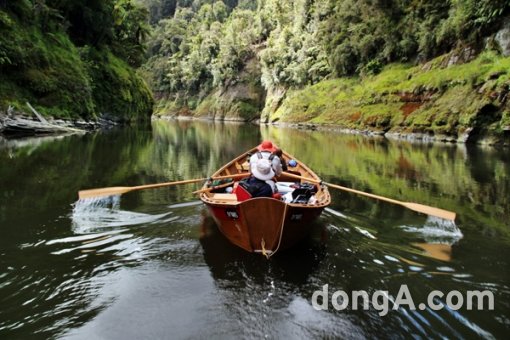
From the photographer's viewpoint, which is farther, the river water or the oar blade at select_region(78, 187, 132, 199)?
the oar blade at select_region(78, 187, 132, 199)

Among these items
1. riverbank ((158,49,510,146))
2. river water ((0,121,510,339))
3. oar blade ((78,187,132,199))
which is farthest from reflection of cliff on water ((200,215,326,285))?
riverbank ((158,49,510,146))

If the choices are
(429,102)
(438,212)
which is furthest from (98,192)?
(429,102)

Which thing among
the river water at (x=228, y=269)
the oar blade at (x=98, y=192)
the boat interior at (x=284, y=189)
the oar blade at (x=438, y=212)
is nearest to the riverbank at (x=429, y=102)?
the river water at (x=228, y=269)

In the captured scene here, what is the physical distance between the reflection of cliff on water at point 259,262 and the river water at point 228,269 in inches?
1.1

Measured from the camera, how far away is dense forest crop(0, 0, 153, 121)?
2339 cm

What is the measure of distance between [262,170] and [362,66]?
3901cm

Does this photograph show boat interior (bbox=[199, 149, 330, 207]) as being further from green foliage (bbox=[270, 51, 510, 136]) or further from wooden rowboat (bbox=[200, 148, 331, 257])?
green foliage (bbox=[270, 51, 510, 136])

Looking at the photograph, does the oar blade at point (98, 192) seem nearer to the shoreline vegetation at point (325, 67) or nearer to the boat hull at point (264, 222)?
the boat hull at point (264, 222)

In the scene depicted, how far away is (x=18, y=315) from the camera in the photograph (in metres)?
4.37

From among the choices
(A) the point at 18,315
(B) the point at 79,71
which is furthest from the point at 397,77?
(A) the point at 18,315

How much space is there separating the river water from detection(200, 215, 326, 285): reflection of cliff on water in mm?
A: 27

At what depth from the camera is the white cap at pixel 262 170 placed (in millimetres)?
6469

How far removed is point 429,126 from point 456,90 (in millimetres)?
2861

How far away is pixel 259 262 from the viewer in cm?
598
